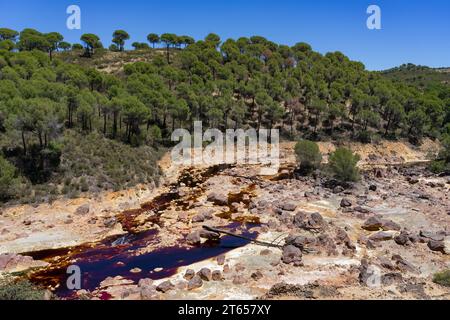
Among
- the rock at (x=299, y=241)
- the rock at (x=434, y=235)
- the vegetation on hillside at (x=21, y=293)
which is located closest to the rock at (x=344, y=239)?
the rock at (x=299, y=241)

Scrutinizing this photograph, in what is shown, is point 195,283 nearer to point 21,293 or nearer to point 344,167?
point 21,293

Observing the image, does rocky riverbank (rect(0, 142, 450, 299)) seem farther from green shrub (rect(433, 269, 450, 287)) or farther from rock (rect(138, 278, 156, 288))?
green shrub (rect(433, 269, 450, 287))

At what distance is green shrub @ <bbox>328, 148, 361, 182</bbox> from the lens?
48.3 m

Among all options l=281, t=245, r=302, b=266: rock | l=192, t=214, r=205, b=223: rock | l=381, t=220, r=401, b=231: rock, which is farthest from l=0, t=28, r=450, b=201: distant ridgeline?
l=381, t=220, r=401, b=231: rock

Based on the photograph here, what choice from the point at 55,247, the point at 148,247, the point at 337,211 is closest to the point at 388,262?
the point at 337,211

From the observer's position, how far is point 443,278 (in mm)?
23781

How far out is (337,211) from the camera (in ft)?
127

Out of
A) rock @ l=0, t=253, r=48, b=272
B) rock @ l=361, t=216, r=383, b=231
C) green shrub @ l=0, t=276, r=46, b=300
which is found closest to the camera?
green shrub @ l=0, t=276, r=46, b=300

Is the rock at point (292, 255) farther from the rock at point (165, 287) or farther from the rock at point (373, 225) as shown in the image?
the rock at point (373, 225)

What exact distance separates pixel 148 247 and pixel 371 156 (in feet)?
180

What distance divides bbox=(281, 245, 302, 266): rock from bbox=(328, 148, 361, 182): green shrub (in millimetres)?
23338

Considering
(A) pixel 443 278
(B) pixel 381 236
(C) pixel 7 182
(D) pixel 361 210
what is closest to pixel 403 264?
(A) pixel 443 278
